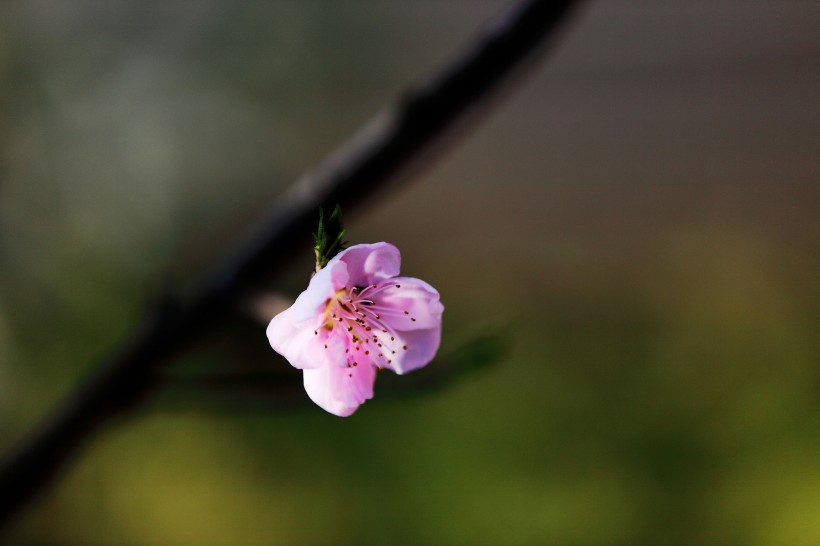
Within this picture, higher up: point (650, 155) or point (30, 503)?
point (650, 155)

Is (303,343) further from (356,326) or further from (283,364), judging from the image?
(283,364)

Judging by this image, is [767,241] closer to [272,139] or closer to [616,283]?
[616,283]

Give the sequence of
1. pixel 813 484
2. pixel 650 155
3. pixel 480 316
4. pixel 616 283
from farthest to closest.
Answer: pixel 650 155 → pixel 616 283 → pixel 480 316 → pixel 813 484

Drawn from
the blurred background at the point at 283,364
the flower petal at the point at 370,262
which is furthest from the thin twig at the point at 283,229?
the blurred background at the point at 283,364

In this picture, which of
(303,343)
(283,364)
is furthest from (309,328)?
(283,364)

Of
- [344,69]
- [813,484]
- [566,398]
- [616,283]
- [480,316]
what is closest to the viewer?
[813,484]

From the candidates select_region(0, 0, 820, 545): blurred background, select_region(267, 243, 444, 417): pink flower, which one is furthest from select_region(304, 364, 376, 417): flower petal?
select_region(0, 0, 820, 545): blurred background

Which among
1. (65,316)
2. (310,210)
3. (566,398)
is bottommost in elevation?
(310,210)

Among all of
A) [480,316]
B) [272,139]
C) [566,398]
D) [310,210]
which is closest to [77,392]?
[310,210]
